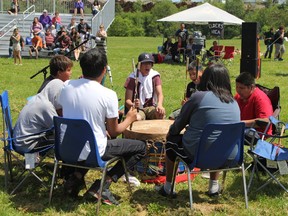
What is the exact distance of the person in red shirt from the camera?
4773mm

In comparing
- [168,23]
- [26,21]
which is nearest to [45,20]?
[26,21]

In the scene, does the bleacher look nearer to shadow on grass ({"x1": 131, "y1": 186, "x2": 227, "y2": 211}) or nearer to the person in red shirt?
the person in red shirt

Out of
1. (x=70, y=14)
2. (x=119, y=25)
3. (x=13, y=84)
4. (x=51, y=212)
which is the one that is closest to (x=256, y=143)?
(x=51, y=212)

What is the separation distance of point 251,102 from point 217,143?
1.24 m

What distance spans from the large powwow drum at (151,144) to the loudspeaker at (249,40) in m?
5.73

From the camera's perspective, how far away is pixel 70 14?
22.2 meters

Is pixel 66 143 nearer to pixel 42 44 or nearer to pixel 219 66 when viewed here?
pixel 219 66

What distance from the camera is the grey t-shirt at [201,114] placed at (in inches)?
151

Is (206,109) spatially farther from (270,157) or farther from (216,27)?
(216,27)

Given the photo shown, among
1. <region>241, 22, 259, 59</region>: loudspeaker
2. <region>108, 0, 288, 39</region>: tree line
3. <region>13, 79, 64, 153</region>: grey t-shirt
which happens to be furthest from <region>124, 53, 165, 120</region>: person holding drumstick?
<region>108, 0, 288, 39</region>: tree line

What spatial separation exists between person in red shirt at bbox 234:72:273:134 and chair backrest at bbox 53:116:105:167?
1.71 m

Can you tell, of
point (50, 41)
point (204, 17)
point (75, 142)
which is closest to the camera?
point (75, 142)

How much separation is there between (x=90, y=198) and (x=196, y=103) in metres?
1.23

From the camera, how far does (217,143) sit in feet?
12.5
